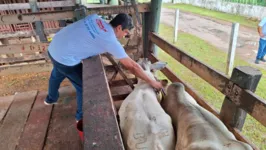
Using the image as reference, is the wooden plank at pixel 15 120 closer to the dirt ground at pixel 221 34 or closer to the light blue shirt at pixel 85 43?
the light blue shirt at pixel 85 43

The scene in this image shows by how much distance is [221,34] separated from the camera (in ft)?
38.3

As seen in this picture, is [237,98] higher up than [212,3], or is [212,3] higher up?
[212,3]

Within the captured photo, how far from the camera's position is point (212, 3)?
20141mm

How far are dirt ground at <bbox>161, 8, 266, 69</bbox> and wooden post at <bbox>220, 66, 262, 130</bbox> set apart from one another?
6.65m

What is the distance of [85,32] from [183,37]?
935cm

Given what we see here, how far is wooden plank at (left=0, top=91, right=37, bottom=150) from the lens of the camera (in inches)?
104

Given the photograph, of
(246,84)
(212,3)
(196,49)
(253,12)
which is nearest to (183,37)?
(196,49)

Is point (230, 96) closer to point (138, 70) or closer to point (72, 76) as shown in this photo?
point (138, 70)

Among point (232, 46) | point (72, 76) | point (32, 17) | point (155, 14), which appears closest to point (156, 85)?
point (72, 76)

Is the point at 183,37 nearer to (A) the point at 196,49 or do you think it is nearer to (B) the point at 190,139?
(A) the point at 196,49

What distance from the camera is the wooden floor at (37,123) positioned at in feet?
8.48

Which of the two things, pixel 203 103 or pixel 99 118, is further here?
pixel 203 103

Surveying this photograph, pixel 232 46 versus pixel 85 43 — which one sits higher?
pixel 85 43

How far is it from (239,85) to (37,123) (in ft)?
8.22
